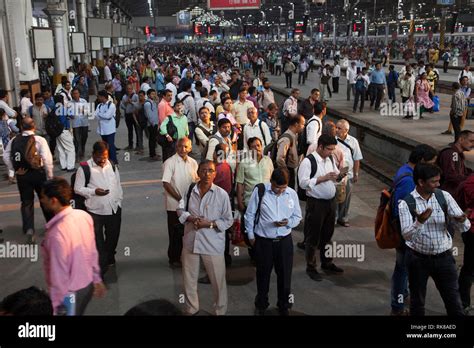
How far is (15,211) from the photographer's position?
9.12 metres

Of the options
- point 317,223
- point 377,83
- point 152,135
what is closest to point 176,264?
point 317,223

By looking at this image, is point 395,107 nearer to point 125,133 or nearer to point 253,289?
point 125,133

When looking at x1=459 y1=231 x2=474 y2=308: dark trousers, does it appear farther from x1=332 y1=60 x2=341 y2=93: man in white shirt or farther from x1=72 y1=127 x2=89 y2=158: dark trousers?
x1=332 y1=60 x2=341 y2=93: man in white shirt

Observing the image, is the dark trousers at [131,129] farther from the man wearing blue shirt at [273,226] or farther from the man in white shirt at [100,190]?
the man wearing blue shirt at [273,226]

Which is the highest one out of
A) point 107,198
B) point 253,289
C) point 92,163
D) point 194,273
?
point 92,163

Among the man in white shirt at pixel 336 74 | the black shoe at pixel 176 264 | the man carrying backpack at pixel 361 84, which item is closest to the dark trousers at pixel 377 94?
the man carrying backpack at pixel 361 84

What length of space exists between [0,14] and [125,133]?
4.89m

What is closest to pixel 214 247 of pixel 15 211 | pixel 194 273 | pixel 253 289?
pixel 194 273

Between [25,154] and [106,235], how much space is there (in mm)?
1813

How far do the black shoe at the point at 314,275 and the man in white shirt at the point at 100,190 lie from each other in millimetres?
2411

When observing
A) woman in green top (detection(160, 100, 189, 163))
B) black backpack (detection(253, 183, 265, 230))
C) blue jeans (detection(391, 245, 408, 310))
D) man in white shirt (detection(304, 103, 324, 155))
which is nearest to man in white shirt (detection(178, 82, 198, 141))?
woman in green top (detection(160, 100, 189, 163))

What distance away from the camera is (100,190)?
19.5 feet

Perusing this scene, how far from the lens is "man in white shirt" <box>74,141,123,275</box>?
19.7ft

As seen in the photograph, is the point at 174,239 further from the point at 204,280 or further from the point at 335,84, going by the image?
the point at 335,84
